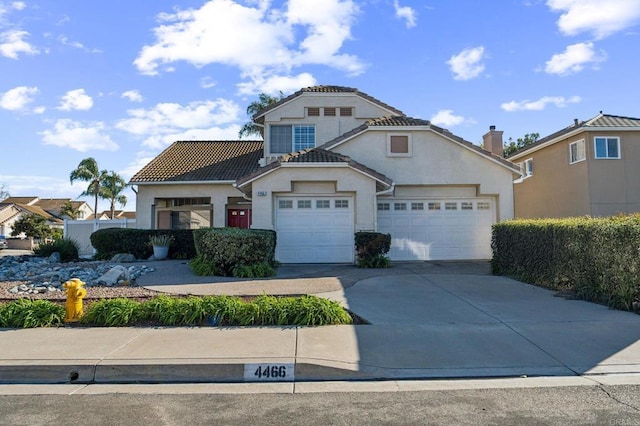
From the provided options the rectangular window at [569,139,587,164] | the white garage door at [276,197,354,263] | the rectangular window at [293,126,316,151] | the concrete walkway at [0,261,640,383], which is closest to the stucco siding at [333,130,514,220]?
the white garage door at [276,197,354,263]

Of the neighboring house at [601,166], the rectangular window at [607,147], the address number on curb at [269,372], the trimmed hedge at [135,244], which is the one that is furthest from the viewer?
the rectangular window at [607,147]

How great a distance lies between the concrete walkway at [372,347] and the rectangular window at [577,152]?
1285cm

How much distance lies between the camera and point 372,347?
6.33m

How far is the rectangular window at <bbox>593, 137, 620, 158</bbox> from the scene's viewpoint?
62.4 ft

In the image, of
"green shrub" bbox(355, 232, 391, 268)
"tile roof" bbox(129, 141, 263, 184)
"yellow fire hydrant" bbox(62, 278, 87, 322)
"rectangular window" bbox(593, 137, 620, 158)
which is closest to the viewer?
"yellow fire hydrant" bbox(62, 278, 87, 322)

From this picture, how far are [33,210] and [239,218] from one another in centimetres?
5058

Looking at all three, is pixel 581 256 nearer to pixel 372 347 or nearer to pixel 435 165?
pixel 372 347

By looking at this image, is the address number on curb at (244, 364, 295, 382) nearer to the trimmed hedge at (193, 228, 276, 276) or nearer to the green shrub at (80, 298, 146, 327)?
the green shrub at (80, 298, 146, 327)

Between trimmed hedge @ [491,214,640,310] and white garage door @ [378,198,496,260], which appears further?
white garage door @ [378,198,496,260]

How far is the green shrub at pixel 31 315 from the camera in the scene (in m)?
7.61

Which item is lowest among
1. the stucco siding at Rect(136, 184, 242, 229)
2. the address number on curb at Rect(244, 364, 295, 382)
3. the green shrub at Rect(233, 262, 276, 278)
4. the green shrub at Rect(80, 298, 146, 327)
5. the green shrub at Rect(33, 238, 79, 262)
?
the address number on curb at Rect(244, 364, 295, 382)

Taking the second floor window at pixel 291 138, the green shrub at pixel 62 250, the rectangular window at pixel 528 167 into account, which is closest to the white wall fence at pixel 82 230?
the green shrub at pixel 62 250

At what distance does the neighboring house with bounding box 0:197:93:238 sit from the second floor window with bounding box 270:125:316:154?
38.7 m

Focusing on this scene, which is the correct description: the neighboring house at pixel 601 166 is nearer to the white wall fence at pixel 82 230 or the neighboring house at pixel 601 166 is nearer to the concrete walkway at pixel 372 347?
the concrete walkway at pixel 372 347
